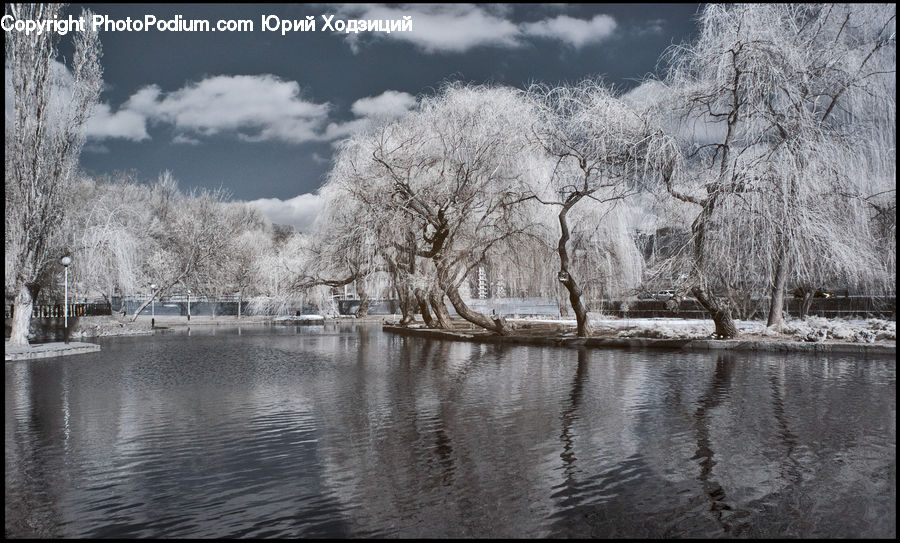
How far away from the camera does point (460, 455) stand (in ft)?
20.6

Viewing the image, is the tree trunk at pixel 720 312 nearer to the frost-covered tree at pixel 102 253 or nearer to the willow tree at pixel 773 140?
the willow tree at pixel 773 140

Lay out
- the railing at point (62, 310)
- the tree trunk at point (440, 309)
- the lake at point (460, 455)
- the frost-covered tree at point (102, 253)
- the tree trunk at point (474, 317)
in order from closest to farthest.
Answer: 1. the lake at point (460, 455)
2. the tree trunk at point (474, 317)
3. the tree trunk at point (440, 309)
4. the frost-covered tree at point (102, 253)
5. the railing at point (62, 310)

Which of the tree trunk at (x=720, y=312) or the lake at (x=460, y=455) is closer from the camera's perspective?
the lake at (x=460, y=455)

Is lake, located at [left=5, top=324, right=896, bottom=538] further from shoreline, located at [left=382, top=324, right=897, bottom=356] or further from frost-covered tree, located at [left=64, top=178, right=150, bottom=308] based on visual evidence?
frost-covered tree, located at [left=64, top=178, right=150, bottom=308]

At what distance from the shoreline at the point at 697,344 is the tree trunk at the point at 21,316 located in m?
13.2

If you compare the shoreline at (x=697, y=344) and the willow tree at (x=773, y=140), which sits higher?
the willow tree at (x=773, y=140)

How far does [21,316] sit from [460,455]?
1814cm

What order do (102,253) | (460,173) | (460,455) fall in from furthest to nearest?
(102,253) < (460,173) < (460,455)

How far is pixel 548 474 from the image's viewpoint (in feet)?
18.4

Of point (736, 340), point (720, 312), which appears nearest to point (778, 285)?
point (720, 312)

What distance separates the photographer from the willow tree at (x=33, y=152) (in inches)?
738

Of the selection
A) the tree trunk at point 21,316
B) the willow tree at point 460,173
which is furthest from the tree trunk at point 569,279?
the tree trunk at point 21,316

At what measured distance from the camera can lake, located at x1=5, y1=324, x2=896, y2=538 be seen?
454 centimetres

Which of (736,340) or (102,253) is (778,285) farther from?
(102,253)
